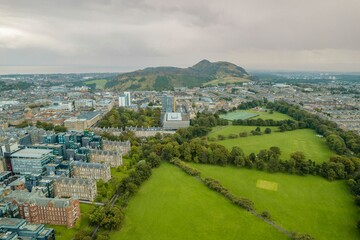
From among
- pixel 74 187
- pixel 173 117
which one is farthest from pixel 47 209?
pixel 173 117

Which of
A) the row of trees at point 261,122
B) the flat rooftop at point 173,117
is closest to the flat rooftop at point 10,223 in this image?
the flat rooftop at point 173,117

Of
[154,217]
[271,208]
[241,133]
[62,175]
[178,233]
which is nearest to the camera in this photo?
[178,233]

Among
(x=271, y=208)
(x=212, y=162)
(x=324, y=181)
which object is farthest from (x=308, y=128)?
(x=271, y=208)

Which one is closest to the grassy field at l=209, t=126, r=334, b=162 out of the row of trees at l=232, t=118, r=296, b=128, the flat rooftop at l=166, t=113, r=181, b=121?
the row of trees at l=232, t=118, r=296, b=128

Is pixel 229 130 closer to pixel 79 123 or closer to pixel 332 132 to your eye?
pixel 332 132

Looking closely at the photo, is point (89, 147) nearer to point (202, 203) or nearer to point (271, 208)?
point (202, 203)

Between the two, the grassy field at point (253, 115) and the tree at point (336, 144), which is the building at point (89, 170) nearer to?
the tree at point (336, 144)
